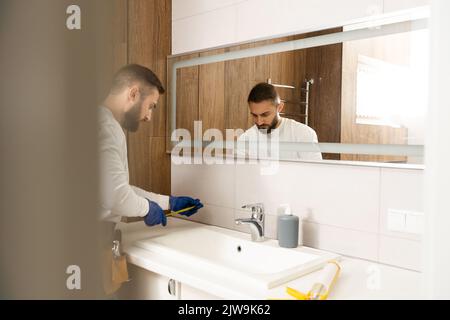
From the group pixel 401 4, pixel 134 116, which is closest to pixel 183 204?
pixel 134 116

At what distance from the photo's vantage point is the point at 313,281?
91cm

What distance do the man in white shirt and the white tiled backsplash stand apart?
147 millimetres

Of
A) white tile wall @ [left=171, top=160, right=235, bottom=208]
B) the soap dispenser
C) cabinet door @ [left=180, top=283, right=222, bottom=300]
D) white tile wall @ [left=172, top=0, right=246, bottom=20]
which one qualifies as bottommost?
cabinet door @ [left=180, top=283, right=222, bottom=300]

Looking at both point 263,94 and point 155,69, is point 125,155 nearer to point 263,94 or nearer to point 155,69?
point 263,94

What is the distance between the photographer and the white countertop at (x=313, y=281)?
2.70ft

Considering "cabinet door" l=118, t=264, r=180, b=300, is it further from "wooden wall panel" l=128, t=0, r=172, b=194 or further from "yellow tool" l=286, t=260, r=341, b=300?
"wooden wall panel" l=128, t=0, r=172, b=194

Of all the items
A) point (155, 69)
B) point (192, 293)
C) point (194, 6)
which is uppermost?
point (194, 6)

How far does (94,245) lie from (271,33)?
109cm

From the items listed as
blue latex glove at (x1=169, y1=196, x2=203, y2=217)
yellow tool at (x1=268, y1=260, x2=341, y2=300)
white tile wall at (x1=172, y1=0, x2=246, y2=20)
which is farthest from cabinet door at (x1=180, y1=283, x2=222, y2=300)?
white tile wall at (x1=172, y1=0, x2=246, y2=20)

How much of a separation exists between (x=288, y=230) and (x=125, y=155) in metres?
0.60

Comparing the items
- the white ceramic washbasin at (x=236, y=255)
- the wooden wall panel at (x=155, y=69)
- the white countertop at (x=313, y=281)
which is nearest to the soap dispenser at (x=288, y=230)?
the white ceramic washbasin at (x=236, y=255)

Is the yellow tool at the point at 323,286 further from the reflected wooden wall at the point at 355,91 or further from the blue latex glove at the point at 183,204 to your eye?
the blue latex glove at the point at 183,204

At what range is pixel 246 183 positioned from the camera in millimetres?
1366

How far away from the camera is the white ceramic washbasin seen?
2.99 feet
